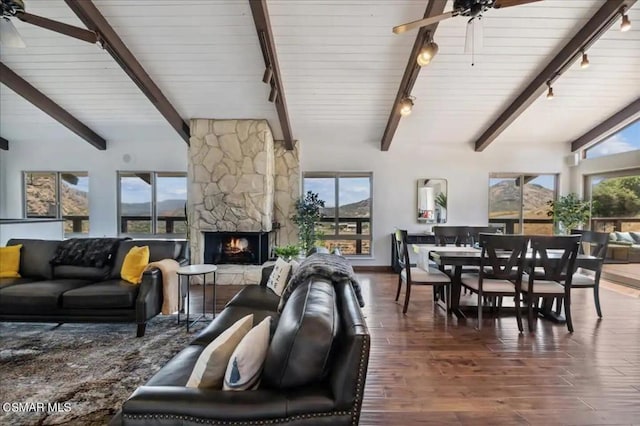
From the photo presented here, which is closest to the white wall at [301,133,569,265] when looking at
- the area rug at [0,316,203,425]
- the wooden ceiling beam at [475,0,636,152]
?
the wooden ceiling beam at [475,0,636,152]

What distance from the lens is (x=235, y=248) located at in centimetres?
583

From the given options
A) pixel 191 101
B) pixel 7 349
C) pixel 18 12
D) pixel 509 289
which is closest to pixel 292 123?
pixel 191 101

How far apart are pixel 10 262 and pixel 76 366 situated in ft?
6.32

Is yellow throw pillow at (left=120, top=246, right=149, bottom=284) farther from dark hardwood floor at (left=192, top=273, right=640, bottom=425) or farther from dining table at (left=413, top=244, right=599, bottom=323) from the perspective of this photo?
dining table at (left=413, top=244, right=599, bottom=323)

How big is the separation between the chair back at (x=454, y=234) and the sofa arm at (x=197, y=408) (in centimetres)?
413

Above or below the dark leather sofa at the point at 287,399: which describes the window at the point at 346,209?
above

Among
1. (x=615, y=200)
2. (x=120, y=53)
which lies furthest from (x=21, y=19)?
(x=615, y=200)

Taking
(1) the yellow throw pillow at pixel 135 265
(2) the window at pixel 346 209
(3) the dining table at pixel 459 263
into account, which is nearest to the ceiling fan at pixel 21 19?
(1) the yellow throw pillow at pixel 135 265

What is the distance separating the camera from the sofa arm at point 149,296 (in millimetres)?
3145

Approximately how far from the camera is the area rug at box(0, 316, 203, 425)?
2.04 meters

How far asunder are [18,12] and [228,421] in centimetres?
377

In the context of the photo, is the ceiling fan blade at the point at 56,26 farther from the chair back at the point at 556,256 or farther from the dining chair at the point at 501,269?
the chair back at the point at 556,256

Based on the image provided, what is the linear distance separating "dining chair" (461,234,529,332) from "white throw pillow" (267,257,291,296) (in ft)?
6.71

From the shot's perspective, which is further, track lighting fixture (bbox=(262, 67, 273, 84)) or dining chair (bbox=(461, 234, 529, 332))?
track lighting fixture (bbox=(262, 67, 273, 84))
